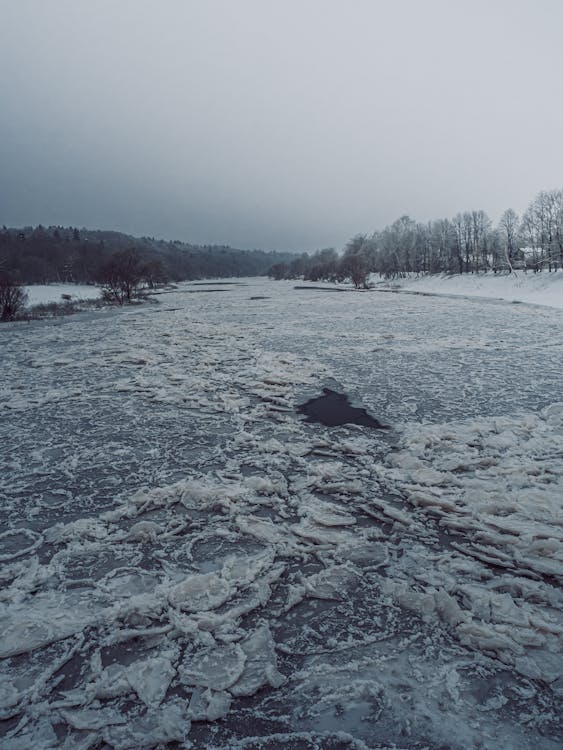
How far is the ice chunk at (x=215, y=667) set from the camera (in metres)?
2.24

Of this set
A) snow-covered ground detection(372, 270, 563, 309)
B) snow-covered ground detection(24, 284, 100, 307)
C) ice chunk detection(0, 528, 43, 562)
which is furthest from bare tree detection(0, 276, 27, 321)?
snow-covered ground detection(372, 270, 563, 309)

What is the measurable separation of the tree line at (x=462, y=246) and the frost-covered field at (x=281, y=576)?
45.2 meters

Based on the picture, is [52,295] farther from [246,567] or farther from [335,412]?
[246,567]

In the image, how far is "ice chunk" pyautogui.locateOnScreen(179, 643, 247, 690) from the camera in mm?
2236

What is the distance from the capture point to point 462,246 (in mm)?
79750

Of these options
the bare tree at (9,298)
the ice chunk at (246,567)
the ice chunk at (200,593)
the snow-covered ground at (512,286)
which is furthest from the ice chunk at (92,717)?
the snow-covered ground at (512,286)

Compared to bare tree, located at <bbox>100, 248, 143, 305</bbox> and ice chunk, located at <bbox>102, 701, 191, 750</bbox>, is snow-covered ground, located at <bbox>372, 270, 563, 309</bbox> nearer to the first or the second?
bare tree, located at <bbox>100, 248, 143, 305</bbox>

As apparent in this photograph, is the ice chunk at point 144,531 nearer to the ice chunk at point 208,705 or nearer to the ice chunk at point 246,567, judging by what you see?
the ice chunk at point 246,567

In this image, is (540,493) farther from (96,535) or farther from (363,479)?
(96,535)

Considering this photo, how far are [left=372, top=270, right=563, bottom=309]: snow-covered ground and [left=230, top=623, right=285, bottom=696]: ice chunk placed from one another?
3404 cm

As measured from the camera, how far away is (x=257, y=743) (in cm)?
194

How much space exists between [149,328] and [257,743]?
18.7 meters

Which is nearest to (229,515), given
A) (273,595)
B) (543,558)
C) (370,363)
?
(273,595)

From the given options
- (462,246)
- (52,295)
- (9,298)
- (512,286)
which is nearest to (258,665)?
(9,298)
